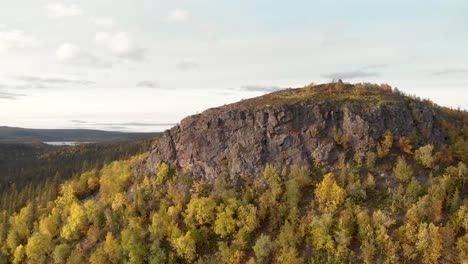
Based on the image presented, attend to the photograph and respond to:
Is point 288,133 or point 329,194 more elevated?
point 288,133

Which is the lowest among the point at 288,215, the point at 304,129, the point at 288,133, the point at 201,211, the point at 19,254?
the point at 19,254

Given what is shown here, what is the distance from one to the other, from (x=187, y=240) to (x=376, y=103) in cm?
4887

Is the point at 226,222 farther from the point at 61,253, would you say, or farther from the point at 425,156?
the point at 425,156

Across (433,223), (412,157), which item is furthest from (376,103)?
(433,223)

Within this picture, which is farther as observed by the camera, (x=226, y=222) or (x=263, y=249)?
(x=226, y=222)

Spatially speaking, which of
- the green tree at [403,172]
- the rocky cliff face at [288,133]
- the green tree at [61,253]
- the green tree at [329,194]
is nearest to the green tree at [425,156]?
the green tree at [403,172]

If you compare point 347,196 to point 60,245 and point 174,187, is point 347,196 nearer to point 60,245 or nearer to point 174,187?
point 174,187

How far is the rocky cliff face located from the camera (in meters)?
85.6

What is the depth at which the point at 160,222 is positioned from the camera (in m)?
84.1

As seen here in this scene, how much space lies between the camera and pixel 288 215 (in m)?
76.8

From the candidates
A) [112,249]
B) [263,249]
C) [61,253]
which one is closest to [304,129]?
[263,249]

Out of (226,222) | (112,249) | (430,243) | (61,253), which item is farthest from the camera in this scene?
(61,253)

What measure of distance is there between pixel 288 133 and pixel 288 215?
19.3 meters

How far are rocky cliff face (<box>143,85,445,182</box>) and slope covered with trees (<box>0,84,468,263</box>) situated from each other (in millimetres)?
1799
